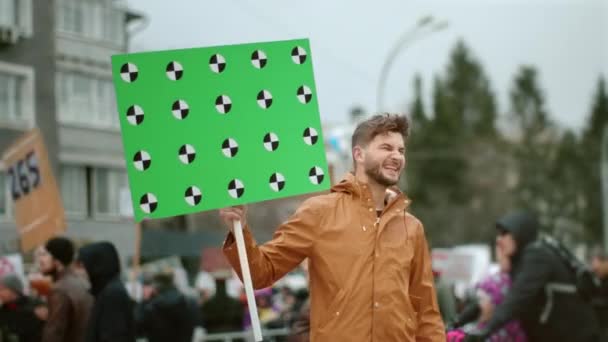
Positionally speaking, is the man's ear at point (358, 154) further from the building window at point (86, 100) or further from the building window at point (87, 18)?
the building window at point (86, 100)

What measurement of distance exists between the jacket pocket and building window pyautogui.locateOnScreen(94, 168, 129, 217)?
25.9 metres

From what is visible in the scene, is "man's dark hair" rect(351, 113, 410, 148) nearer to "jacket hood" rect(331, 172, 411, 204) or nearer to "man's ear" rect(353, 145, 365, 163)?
"man's ear" rect(353, 145, 365, 163)

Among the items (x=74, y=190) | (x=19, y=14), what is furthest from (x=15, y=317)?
(x=74, y=190)

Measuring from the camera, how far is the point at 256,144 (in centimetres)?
532

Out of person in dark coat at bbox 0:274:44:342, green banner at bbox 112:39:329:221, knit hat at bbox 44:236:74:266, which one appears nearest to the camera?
green banner at bbox 112:39:329:221

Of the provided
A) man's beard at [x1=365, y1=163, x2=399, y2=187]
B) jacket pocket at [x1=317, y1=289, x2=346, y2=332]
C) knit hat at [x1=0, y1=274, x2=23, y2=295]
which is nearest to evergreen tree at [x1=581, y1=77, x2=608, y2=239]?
knit hat at [x1=0, y1=274, x2=23, y2=295]

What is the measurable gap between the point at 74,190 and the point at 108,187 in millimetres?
1451

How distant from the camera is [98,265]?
804 centimetres

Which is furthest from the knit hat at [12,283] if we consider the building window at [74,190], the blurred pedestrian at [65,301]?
the building window at [74,190]

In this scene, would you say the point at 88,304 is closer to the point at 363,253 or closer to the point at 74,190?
the point at 363,253

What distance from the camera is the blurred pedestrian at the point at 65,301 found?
8102 millimetres

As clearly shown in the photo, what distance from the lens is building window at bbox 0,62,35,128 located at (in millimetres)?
19531

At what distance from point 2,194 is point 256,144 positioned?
19886 millimetres

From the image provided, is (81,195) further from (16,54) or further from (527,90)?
(527,90)
